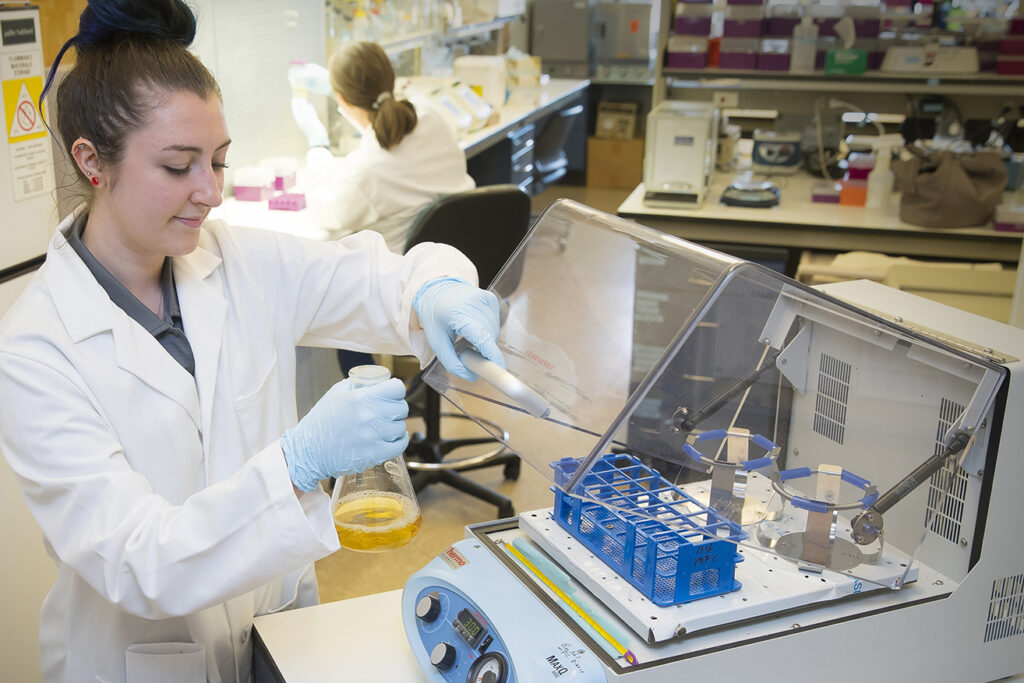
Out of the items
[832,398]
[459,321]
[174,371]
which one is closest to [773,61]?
[832,398]

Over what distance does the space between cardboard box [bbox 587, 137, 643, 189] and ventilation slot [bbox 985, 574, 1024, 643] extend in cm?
610

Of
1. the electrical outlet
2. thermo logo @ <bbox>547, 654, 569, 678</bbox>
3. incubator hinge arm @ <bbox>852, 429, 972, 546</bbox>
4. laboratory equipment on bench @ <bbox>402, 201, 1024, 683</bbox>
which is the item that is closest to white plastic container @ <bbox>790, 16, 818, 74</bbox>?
the electrical outlet

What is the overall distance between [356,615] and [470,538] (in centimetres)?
23

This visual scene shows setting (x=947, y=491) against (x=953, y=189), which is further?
(x=953, y=189)

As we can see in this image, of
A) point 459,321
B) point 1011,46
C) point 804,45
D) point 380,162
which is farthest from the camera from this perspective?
point 804,45

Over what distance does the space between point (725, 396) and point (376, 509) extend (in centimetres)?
53

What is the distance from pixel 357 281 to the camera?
160 centimetres

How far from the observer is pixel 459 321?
4.45 ft

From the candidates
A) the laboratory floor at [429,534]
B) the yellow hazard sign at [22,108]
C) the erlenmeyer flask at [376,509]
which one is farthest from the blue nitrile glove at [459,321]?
the laboratory floor at [429,534]

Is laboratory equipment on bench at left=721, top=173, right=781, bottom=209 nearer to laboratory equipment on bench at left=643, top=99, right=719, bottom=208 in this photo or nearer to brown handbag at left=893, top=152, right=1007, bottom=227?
laboratory equipment on bench at left=643, top=99, right=719, bottom=208

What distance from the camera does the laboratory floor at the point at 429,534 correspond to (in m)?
2.77

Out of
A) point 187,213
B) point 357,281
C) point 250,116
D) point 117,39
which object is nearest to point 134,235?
point 187,213

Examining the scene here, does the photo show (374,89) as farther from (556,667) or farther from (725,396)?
(556,667)

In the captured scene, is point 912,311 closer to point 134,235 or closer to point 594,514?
point 594,514
